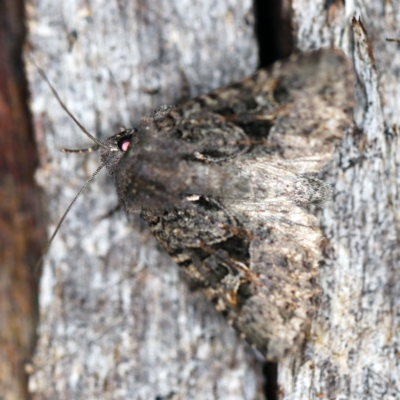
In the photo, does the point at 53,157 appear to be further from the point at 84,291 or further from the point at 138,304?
the point at 138,304

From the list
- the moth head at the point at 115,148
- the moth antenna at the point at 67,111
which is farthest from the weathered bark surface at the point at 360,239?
the moth antenna at the point at 67,111

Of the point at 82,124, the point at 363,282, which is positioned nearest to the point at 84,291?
the point at 82,124

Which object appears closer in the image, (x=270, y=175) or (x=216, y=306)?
(x=270, y=175)

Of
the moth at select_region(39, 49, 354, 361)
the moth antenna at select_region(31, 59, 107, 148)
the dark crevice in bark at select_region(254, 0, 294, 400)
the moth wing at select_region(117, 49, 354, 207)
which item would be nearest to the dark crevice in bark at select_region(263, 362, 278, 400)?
the dark crevice in bark at select_region(254, 0, 294, 400)

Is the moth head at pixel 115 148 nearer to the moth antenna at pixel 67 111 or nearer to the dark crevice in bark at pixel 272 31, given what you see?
the moth antenna at pixel 67 111

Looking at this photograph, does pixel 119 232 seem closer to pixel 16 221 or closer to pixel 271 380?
pixel 16 221

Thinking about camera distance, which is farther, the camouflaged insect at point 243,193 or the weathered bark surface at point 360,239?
the weathered bark surface at point 360,239

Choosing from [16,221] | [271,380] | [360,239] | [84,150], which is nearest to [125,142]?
[84,150]
